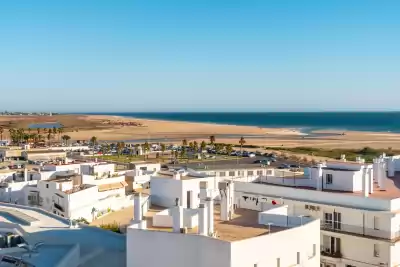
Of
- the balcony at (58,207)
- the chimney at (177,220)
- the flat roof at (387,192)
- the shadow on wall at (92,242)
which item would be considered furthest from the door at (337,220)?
the balcony at (58,207)

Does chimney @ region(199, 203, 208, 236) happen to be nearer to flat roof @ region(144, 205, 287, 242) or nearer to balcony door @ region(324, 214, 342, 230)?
flat roof @ region(144, 205, 287, 242)

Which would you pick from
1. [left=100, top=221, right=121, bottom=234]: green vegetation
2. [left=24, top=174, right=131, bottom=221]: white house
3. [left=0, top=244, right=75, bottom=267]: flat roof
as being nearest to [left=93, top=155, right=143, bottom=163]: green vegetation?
[left=24, top=174, right=131, bottom=221]: white house

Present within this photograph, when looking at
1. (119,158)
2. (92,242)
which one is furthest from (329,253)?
(119,158)

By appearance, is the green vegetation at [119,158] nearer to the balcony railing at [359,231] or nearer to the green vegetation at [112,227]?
the green vegetation at [112,227]

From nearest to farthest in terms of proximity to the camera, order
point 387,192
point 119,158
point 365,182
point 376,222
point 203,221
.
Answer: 1. point 203,221
2. point 376,222
3. point 365,182
4. point 387,192
5. point 119,158

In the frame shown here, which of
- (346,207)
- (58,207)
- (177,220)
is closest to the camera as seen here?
(177,220)

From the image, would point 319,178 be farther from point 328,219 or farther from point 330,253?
point 330,253

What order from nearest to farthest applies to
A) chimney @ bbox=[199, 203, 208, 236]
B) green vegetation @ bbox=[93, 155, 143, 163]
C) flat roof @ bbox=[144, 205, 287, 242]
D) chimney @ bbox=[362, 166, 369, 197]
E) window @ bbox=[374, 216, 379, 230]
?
chimney @ bbox=[199, 203, 208, 236]
flat roof @ bbox=[144, 205, 287, 242]
window @ bbox=[374, 216, 379, 230]
chimney @ bbox=[362, 166, 369, 197]
green vegetation @ bbox=[93, 155, 143, 163]
